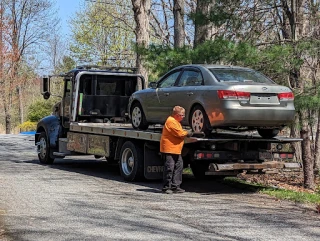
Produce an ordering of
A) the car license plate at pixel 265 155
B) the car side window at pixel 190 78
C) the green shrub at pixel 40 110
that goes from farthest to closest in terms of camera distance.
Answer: the green shrub at pixel 40 110 → the car side window at pixel 190 78 → the car license plate at pixel 265 155

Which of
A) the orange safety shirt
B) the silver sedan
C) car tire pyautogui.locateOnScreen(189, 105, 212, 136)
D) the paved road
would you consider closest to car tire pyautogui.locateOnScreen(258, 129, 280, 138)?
the silver sedan

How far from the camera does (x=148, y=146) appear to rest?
1263 centimetres

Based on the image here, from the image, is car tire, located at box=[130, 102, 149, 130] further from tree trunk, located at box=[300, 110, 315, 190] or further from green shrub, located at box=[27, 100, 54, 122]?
green shrub, located at box=[27, 100, 54, 122]

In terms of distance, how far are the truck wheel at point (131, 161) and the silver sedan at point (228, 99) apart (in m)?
1.01

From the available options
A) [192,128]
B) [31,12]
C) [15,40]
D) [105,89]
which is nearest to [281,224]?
[192,128]

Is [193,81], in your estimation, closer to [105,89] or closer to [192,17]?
[192,17]

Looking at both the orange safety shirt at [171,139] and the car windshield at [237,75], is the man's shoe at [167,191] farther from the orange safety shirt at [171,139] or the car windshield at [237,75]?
the car windshield at [237,75]

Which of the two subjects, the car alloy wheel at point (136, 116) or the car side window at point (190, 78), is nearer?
the car side window at point (190, 78)

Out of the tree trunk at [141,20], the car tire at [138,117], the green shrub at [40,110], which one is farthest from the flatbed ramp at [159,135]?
the green shrub at [40,110]

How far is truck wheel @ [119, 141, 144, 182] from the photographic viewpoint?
1262 cm

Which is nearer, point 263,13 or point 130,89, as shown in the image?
point 263,13

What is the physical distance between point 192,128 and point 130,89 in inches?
219

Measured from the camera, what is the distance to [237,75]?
11445 millimetres

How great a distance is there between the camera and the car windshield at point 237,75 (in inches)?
441
